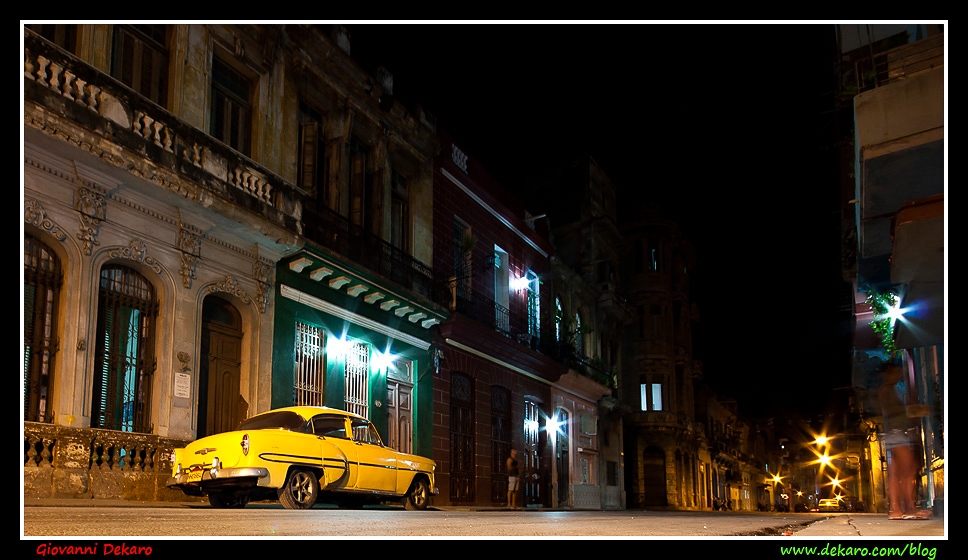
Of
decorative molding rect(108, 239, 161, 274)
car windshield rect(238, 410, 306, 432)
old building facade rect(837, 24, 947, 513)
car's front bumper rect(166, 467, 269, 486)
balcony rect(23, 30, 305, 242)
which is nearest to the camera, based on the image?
old building facade rect(837, 24, 947, 513)

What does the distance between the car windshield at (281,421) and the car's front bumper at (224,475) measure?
112 cm

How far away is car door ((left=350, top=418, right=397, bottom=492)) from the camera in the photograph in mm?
12602

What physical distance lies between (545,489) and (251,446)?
1661cm

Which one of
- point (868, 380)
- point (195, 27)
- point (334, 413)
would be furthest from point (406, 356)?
point (868, 380)

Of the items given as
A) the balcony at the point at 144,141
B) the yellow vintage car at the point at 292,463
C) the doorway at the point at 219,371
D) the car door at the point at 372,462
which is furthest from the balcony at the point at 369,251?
the yellow vintage car at the point at 292,463

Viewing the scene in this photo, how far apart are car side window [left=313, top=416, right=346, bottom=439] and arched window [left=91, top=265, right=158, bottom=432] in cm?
275

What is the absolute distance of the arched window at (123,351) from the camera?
12250 millimetres

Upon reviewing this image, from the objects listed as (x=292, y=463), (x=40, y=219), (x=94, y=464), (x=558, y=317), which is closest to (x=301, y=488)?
(x=292, y=463)

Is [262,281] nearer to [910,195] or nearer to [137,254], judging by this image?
[137,254]

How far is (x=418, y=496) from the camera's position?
1443 cm

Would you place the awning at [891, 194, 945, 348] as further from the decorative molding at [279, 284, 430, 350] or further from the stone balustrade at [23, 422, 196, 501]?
the decorative molding at [279, 284, 430, 350]

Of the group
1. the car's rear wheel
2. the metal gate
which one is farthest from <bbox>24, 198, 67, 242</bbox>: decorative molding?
the metal gate
